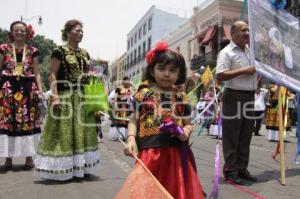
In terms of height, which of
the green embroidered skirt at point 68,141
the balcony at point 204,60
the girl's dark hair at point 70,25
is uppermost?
the balcony at point 204,60

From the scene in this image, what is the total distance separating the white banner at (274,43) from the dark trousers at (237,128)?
47cm

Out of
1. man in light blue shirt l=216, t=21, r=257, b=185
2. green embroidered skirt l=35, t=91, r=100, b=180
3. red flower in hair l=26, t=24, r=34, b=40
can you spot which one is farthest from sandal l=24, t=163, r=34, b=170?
man in light blue shirt l=216, t=21, r=257, b=185

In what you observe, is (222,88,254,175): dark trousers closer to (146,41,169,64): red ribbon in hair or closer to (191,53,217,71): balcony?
(146,41,169,64): red ribbon in hair

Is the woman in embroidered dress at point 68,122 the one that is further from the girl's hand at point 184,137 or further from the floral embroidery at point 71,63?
the girl's hand at point 184,137

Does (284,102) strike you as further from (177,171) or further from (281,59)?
(177,171)

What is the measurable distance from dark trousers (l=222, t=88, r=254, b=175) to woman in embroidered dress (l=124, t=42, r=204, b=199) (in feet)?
6.85

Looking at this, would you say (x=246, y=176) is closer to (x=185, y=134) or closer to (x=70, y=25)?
(x=185, y=134)

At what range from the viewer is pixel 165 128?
9.74ft

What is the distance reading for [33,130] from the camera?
6.06 m

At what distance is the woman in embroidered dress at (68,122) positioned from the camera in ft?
16.8

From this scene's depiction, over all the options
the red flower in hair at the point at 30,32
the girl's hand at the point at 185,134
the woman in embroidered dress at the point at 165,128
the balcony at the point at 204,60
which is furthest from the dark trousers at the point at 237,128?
the balcony at the point at 204,60

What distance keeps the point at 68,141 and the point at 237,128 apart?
198 centimetres

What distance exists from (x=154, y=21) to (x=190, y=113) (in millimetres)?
50649

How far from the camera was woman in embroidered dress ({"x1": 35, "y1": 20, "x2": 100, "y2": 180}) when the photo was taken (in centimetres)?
511
